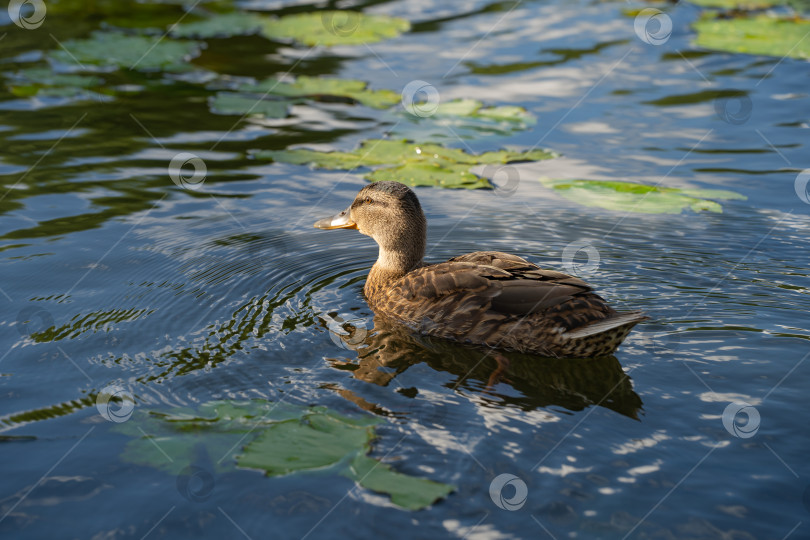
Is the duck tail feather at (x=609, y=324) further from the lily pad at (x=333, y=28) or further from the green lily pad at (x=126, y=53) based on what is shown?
the green lily pad at (x=126, y=53)

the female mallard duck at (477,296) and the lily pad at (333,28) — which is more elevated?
the lily pad at (333,28)

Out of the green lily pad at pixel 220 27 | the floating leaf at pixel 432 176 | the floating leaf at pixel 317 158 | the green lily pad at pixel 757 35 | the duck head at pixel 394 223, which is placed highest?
the green lily pad at pixel 220 27

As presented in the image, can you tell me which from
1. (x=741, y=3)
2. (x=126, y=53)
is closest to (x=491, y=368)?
(x=126, y=53)

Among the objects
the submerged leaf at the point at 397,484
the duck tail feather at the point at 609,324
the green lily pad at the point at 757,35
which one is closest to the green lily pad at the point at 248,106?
the duck tail feather at the point at 609,324

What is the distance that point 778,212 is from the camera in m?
7.78

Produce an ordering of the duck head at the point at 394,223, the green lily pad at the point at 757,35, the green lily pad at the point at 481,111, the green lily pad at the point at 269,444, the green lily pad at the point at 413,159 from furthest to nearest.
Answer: the green lily pad at the point at 757,35, the green lily pad at the point at 481,111, the green lily pad at the point at 413,159, the duck head at the point at 394,223, the green lily pad at the point at 269,444

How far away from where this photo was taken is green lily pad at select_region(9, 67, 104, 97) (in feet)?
35.4

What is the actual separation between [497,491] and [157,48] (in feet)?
32.9

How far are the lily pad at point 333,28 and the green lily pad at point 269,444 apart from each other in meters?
8.51

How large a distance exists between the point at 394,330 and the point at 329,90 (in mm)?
5542

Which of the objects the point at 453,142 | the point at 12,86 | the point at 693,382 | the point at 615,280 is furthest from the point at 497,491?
the point at 12,86

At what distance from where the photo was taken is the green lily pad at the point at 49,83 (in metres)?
10.8

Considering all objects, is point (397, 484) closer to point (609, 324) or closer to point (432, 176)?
point (609, 324)

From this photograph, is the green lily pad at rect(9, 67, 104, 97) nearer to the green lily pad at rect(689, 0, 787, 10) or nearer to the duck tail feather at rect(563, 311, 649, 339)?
the duck tail feather at rect(563, 311, 649, 339)
